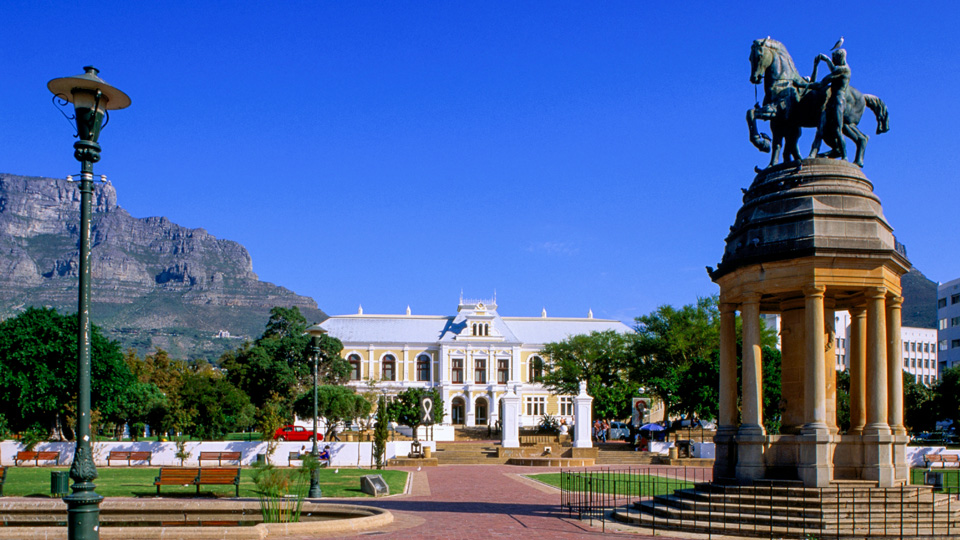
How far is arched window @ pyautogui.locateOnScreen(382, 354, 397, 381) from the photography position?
91.4 m

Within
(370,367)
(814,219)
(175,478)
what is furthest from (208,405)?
(370,367)

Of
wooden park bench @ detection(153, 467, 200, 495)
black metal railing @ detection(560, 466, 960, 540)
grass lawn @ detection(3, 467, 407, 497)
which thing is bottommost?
grass lawn @ detection(3, 467, 407, 497)

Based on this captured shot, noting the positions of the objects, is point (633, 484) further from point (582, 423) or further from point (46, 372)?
point (46, 372)

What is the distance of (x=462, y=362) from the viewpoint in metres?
90.9

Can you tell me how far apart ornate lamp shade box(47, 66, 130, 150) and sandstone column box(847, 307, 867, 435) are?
15402 mm

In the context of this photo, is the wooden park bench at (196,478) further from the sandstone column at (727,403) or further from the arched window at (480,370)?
the arched window at (480,370)

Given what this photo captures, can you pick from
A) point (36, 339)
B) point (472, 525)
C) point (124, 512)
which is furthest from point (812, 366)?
point (36, 339)

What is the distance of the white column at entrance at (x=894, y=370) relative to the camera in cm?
1733

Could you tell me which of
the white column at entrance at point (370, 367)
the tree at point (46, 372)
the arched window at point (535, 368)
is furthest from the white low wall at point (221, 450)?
the white column at entrance at point (370, 367)

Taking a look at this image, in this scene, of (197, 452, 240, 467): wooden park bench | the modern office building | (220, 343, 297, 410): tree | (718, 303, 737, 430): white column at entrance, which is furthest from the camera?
the modern office building

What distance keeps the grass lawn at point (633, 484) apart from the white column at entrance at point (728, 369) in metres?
3.50

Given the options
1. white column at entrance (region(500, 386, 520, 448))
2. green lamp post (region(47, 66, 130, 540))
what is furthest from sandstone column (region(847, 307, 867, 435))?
white column at entrance (region(500, 386, 520, 448))

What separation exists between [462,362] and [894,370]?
74405 millimetres

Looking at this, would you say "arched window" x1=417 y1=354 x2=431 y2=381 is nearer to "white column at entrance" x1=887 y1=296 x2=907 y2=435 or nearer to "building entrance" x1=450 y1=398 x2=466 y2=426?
"building entrance" x1=450 y1=398 x2=466 y2=426
